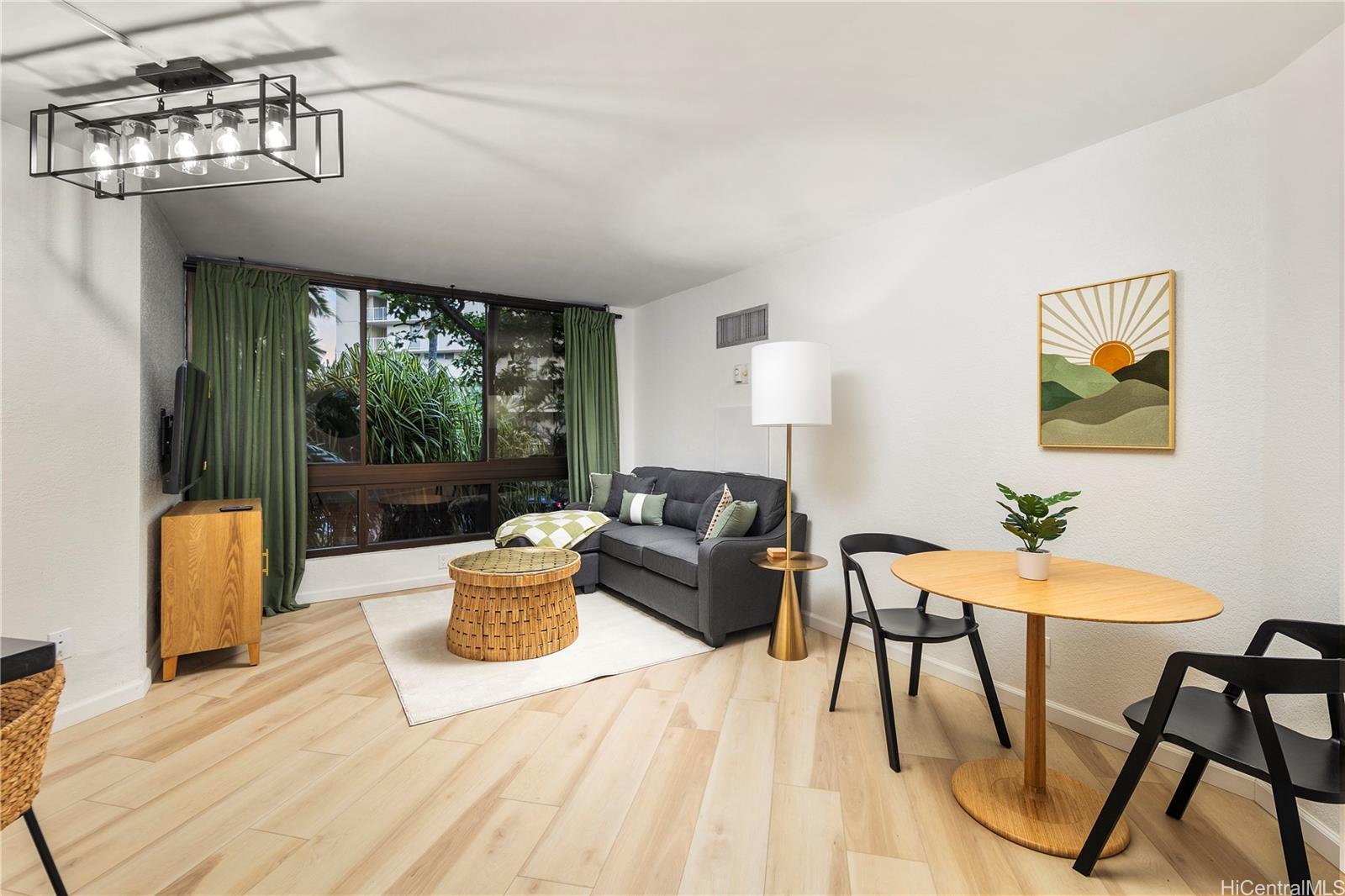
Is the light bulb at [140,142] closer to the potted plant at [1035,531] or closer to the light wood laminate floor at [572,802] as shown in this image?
the light wood laminate floor at [572,802]

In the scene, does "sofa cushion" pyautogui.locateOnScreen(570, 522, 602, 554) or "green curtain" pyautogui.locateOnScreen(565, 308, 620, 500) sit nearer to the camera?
"sofa cushion" pyautogui.locateOnScreen(570, 522, 602, 554)

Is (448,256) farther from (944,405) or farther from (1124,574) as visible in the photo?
(1124,574)

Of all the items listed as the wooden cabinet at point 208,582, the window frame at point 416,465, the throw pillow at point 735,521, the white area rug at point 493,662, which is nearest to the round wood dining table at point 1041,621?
the throw pillow at point 735,521

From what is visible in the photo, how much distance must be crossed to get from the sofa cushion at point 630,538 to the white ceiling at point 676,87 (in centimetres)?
211

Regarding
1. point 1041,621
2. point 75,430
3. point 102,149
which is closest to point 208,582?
point 75,430

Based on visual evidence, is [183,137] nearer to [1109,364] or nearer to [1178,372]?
[1109,364]

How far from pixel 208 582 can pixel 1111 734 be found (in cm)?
414

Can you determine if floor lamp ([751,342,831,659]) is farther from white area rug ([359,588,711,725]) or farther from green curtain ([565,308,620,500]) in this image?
green curtain ([565,308,620,500])

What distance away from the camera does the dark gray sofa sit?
3475 millimetres

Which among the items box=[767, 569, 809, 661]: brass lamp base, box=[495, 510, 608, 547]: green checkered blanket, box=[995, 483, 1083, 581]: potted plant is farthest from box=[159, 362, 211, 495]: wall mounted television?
box=[995, 483, 1083, 581]: potted plant

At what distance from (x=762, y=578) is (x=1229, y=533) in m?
2.14

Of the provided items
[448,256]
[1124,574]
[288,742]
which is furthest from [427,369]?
[1124,574]

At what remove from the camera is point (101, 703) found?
2617 millimetres

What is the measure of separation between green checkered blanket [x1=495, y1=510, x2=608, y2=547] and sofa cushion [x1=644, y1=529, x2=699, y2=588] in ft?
2.58
